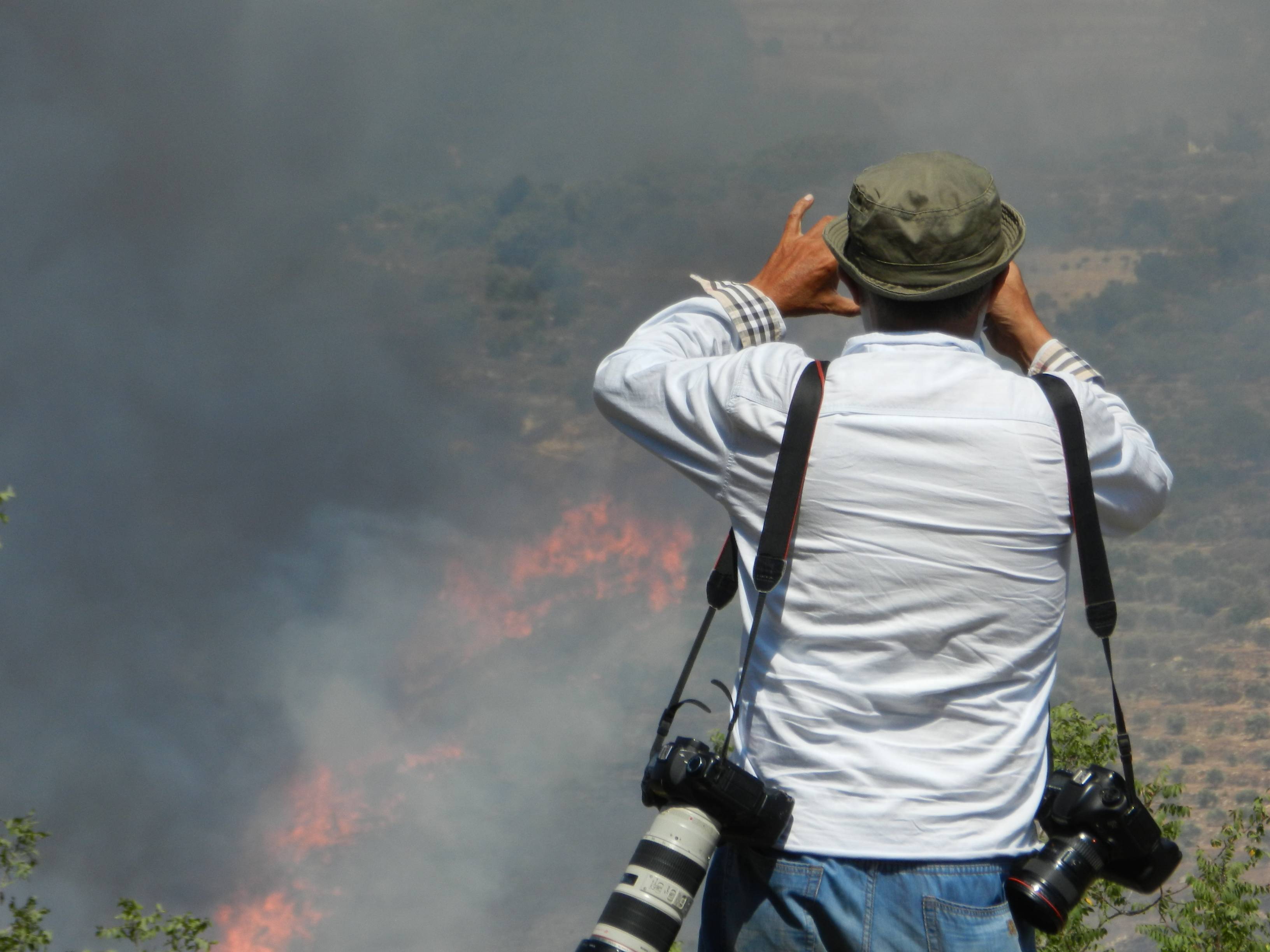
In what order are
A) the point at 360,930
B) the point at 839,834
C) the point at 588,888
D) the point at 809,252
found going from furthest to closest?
1. the point at 588,888
2. the point at 360,930
3. the point at 809,252
4. the point at 839,834

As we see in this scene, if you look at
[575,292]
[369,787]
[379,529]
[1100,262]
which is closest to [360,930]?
[369,787]

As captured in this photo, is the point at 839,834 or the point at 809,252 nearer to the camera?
the point at 839,834

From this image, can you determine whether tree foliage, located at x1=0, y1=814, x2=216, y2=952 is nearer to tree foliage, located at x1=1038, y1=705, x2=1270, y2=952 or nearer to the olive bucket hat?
tree foliage, located at x1=1038, y1=705, x2=1270, y2=952

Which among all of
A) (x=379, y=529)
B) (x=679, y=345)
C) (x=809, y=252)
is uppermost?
(x=379, y=529)

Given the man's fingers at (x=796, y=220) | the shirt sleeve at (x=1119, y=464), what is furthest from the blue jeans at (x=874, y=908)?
the man's fingers at (x=796, y=220)

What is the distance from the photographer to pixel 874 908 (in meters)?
2.19

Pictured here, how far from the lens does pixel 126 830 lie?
7644 cm

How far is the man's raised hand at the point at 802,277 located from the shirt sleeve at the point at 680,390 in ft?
0.62

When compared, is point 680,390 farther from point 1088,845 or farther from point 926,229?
point 1088,845

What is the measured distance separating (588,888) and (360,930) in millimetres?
14524

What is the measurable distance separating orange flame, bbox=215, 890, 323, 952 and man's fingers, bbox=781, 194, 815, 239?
81.8 metres

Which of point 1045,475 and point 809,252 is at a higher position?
point 809,252

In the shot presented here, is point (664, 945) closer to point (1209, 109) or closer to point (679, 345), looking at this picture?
point (679, 345)

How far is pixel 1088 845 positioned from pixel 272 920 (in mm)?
87755
